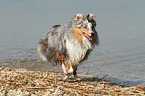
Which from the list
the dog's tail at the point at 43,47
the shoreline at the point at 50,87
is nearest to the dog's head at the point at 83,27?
the shoreline at the point at 50,87

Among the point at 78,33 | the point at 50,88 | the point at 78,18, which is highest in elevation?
the point at 78,18

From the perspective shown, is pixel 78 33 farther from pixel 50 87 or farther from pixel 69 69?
pixel 50 87

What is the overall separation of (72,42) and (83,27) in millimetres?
386

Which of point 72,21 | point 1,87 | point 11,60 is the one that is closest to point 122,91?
point 72,21

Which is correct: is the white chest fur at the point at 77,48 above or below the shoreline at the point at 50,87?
above

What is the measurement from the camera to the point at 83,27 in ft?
16.0

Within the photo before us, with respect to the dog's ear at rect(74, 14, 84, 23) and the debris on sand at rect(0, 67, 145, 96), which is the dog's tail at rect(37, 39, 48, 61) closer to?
the debris on sand at rect(0, 67, 145, 96)

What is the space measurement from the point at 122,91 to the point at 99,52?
13.3ft

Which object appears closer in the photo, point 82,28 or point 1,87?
point 1,87

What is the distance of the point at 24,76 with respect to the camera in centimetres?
502

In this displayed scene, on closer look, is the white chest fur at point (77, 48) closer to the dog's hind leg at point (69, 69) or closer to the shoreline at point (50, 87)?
the dog's hind leg at point (69, 69)

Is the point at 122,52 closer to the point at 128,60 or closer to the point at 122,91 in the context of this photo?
the point at 128,60

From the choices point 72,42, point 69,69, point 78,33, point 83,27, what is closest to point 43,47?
point 69,69

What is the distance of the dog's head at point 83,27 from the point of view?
15.8ft
